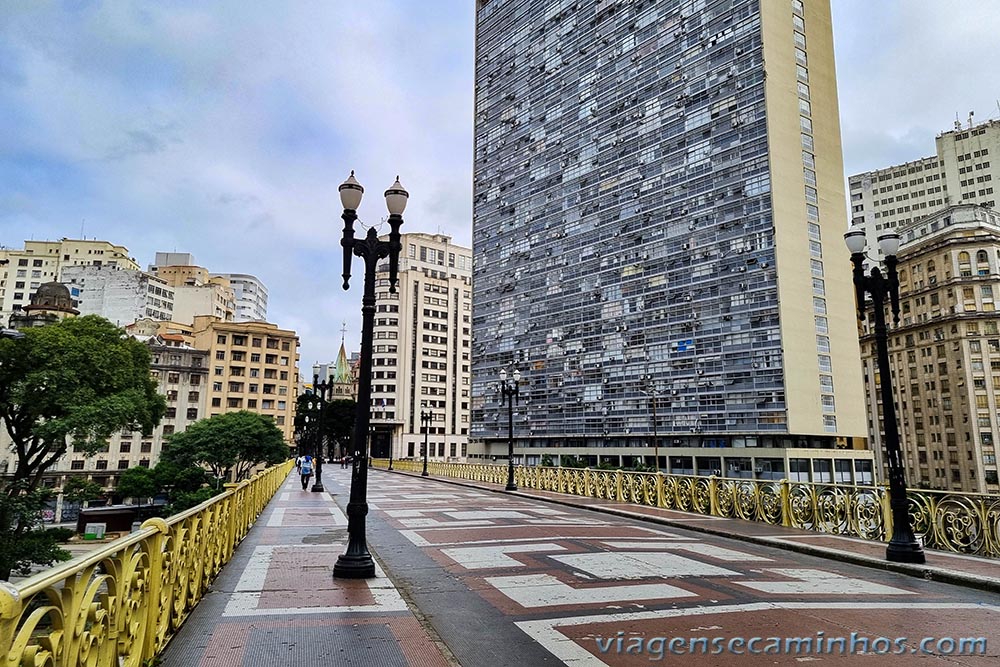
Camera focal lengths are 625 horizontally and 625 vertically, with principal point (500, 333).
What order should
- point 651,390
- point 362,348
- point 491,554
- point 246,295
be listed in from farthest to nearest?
point 246,295 < point 651,390 < point 491,554 < point 362,348

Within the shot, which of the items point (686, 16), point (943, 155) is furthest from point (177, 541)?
point (943, 155)

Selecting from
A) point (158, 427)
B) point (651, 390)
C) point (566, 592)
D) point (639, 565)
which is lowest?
point (639, 565)

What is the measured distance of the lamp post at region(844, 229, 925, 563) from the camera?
31.2 ft

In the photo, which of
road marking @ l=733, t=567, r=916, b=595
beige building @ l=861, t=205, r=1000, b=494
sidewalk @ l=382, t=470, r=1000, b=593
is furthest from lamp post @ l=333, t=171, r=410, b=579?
beige building @ l=861, t=205, r=1000, b=494

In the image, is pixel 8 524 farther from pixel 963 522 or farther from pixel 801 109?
pixel 801 109

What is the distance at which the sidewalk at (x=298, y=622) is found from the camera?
486 cm

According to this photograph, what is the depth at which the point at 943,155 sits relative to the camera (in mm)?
113312

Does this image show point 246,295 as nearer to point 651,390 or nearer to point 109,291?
point 109,291

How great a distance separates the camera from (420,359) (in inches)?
4781

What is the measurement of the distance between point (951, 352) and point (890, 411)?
8540 centimetres

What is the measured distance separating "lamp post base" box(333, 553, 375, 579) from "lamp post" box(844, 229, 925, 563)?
7486 mm

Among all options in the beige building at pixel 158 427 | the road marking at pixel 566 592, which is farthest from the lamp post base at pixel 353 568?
the beige building at pixel 158 427

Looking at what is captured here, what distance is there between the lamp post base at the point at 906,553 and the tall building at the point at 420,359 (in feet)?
346

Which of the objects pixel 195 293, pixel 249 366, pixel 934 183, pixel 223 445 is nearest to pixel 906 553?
pixel 223 445
